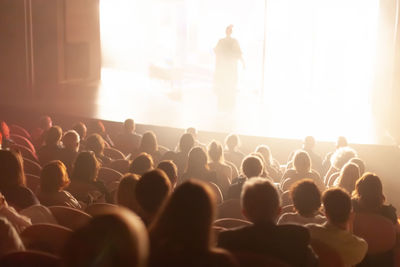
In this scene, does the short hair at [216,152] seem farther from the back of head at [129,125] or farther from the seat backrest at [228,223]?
the seat backrest at [228,223]

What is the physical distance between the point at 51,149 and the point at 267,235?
394 cm

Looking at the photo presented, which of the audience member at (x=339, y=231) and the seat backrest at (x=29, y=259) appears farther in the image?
the audience member at (x=339, y=231)

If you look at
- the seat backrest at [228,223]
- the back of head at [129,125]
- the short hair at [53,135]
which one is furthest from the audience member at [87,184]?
the back of head at [129,125]

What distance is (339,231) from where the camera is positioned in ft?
11.0

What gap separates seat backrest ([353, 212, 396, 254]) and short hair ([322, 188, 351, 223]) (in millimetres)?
627

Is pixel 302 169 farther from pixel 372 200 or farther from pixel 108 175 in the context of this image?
pixel 108 175

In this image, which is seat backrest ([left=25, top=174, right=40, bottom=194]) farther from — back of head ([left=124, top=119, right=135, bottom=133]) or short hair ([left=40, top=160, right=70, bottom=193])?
back of head ([left=124, top=119, right=135, bottom=133])

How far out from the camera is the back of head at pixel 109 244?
1724 millimetres

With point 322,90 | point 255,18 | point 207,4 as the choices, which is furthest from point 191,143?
point 207,4

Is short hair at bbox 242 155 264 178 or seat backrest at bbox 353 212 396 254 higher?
short hair at bbox 242 155 264 178

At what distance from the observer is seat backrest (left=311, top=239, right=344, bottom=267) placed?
9.79ft

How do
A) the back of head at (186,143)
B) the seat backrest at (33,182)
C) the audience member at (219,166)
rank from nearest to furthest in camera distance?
the seat backrest at (33,182), the audience member at (219,166), the back of head at (186,143)

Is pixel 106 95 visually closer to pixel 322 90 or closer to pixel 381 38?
pixel 322 90

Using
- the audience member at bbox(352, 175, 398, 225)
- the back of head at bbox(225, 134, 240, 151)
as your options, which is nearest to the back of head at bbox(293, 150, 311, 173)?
the audience member at bbox(352, 175, 398, 225)
